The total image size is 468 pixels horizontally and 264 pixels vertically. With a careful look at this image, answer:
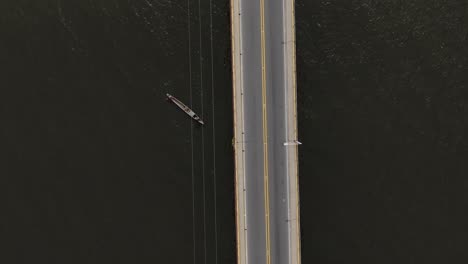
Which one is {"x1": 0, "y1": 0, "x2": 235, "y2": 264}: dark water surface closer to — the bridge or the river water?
the river water

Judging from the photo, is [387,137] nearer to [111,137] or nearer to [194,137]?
[194,137]

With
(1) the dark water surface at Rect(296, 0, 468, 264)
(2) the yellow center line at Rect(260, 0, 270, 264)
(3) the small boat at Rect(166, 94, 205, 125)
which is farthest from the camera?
(3) the small boat at Rect(166, 94, 205, 125)

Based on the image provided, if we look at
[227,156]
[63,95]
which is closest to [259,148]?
A: [227,156]

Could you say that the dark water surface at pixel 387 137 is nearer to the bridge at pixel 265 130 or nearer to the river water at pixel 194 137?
the river water at pixel 194 137

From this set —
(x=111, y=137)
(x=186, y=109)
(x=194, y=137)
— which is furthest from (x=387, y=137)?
(x=111, y=137)

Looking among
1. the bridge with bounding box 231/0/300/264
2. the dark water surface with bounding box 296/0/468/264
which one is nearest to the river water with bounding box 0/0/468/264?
the dark water surface with bounding box 296/0/468/264

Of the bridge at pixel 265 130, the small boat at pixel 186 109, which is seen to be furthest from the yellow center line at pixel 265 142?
the small boat at pixel 186 109

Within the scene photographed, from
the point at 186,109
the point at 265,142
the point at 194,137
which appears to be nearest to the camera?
the point at 265,142
